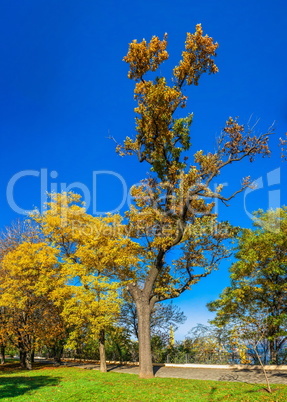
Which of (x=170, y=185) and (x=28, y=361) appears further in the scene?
(x=28, y=361)

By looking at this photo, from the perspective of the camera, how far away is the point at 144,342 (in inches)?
639

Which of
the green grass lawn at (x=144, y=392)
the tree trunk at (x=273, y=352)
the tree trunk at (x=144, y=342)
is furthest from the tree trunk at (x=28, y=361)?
the tree trunk at (x=273, y=352)

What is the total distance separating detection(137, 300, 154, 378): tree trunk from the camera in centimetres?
1588

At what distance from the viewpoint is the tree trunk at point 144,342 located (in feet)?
52.1

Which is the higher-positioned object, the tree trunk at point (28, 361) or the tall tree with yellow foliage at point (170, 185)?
the tall tree with yellow foliage at point (170, 185)

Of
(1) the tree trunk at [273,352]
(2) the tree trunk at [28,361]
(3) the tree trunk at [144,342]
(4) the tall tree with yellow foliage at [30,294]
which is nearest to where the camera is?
(3) the tree trunk at [144,342]

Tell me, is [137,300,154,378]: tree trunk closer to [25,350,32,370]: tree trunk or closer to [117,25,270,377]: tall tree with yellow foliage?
[117,25,270,377]: tall tree with yellow foliage

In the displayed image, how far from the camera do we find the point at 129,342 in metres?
25.3

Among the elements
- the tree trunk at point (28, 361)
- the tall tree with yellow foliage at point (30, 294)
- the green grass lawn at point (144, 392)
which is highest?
the tall tree with yellow foliage at point (30, 294)

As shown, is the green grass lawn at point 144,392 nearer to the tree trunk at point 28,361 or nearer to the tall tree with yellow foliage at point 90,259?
the tall tree with yellow foliage at point 90,259

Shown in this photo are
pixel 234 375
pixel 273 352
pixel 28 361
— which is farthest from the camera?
pixel 28 361

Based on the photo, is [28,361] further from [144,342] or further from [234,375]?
[234,375]

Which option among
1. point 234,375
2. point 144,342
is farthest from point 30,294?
point 234,375

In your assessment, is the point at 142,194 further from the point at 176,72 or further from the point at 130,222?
the point at 176,72
